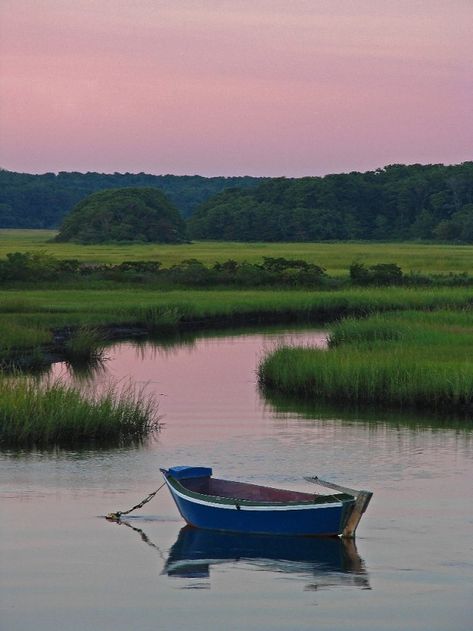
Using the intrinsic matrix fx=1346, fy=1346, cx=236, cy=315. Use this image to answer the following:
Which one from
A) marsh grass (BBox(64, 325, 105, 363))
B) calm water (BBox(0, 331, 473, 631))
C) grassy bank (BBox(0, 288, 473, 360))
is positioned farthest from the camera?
grassy bank (BBox(0, 288, 473, 360))

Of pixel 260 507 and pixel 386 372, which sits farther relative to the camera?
pixel 386 372

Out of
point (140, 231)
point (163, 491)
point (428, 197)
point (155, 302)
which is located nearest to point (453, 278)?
point (155, 302)

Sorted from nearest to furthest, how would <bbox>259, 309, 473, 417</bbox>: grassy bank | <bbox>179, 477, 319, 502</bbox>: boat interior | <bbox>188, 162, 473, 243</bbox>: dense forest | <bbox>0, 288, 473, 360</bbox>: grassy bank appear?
<bbox>179, 477, 319, 502</bbox>: boat interior, <bbox>259, 309, 473, 417</bbox>: grassy bank, <bbox>0, 288, 473, 360</bbox>: grassy bank, <bbox>188, 162, 473, 243</bbox>: dense forest

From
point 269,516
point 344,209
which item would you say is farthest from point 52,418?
point 344,209

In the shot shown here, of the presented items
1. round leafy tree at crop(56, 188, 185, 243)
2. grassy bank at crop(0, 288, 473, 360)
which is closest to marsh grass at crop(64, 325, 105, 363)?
grassy bank at crop(0, 288, 473, 360)

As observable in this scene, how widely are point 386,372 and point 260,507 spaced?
43.8 feet

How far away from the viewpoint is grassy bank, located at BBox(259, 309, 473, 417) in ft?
96.6

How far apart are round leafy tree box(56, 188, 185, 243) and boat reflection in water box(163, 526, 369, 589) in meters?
128

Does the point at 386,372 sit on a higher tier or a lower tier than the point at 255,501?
higher

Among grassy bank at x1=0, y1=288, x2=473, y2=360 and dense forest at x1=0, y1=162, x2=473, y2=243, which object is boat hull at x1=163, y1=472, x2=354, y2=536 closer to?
grassy bank at x1=0, y1=288, x2=473, y2=360

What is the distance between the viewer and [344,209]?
168 m

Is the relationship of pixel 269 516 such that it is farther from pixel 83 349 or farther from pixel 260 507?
pixel 83 349

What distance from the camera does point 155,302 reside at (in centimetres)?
5650

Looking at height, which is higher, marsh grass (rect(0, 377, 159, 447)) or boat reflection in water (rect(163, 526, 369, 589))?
marsh grass (rect(0, 377, 159, 447))
